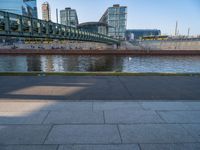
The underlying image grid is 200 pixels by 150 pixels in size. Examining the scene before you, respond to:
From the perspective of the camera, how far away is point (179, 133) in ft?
10.7

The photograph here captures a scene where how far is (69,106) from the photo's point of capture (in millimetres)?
4812

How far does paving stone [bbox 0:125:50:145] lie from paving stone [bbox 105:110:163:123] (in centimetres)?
151

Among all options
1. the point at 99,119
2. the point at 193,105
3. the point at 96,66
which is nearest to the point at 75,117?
the point at 99,119

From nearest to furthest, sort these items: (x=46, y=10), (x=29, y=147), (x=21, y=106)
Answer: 1. (x=29, y=147)
2. (x=21, y=106)
3. (x=46, y=10)

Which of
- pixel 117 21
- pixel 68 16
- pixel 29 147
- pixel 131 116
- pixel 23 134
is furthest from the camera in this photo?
pixel 68 16

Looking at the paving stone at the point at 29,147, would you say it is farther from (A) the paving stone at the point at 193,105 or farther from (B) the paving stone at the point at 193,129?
(A) the paving stone at the point at 193,105

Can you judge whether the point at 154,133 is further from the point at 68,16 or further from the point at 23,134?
the point at 68,16

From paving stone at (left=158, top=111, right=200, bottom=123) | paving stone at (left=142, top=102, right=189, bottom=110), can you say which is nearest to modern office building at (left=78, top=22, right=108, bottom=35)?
paving stone at (left=142, top=102, right=189, bottom=110)

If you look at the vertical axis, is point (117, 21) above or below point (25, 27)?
above

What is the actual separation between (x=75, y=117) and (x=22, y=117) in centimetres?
133

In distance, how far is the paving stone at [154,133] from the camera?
9.93 ft

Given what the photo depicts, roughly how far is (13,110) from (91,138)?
2659 mm

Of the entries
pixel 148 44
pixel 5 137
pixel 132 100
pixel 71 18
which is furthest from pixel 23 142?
pixel 71 18

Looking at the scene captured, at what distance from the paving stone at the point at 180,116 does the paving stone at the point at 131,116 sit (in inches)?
8.4
